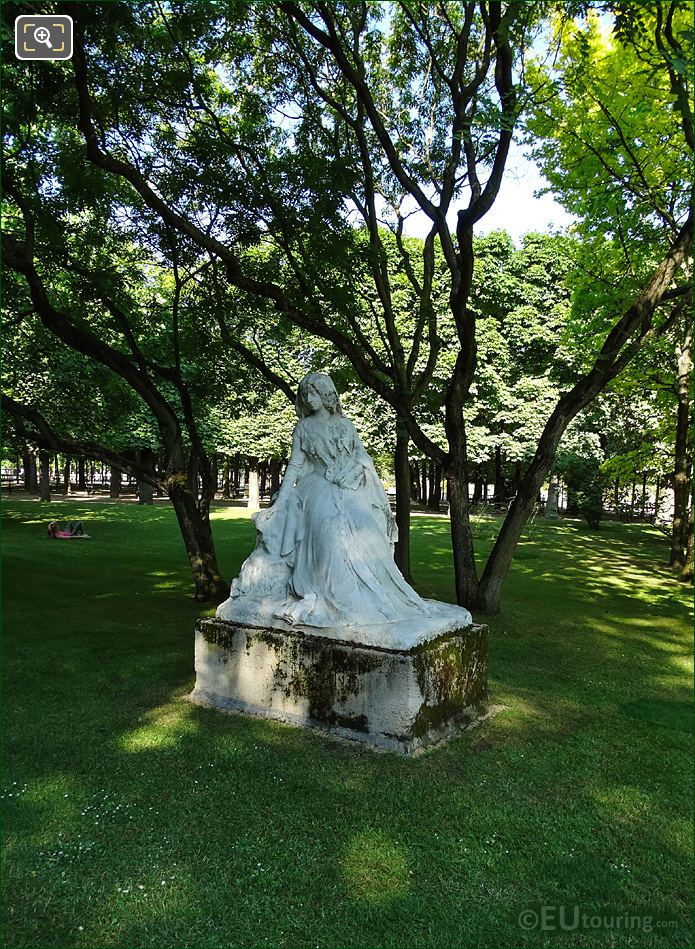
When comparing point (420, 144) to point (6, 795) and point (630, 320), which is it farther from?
point (6, 795)

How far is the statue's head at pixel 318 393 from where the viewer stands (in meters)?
5.72

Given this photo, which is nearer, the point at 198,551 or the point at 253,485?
the point at 198,551

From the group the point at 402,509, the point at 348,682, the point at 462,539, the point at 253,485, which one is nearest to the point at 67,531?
the point at 402,509

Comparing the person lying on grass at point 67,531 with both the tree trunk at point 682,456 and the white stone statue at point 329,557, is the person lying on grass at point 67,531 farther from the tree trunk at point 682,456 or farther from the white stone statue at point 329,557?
the tree trunk at point 682,456

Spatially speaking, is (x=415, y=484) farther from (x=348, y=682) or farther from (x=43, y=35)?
(x=43, y=35)

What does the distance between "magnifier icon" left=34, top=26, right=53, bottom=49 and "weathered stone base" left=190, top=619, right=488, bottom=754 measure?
15.4ft

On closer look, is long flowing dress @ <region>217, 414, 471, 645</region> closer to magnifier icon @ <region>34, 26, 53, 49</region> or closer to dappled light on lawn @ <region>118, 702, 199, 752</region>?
dappled light on lawn @ <region>118, 702, 199, 752</region>

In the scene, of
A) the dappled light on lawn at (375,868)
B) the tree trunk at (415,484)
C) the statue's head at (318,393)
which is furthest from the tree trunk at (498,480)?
the dappled light on lawn at (375,868)

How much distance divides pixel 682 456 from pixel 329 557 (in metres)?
11.3

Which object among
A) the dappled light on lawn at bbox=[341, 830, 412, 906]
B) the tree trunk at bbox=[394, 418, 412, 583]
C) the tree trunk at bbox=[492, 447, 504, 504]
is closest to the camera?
the dappled light on lawn at bbox=[341, 830, 412, 906]

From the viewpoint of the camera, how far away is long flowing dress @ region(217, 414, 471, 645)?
16.4ft

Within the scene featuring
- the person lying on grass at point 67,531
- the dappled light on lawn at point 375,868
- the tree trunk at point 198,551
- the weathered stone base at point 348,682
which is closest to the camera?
the dappled light on lawn at point 375,868

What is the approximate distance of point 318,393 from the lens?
225 inches

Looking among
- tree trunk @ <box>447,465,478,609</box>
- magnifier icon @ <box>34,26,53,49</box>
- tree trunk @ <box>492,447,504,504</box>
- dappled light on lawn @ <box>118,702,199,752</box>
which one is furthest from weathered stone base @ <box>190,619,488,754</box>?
tree trunk @ <box>492,447,504,504</box>
